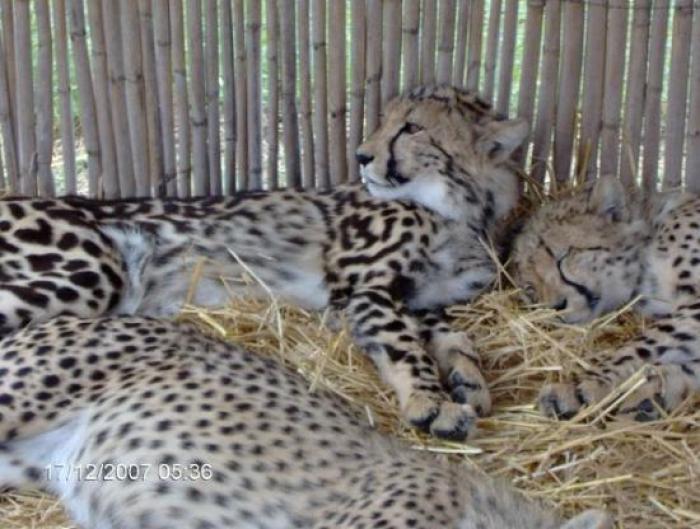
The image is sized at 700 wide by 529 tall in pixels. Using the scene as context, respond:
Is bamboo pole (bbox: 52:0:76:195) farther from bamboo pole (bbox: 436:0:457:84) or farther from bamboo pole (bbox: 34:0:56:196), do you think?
bamboo pole (bbox: 436:0:457:84)

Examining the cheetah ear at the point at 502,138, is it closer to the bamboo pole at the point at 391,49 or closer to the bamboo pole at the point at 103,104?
the bamboo pole at the point at 391,49

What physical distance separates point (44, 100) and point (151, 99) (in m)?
0.38

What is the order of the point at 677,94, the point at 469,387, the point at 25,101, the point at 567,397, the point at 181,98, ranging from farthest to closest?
the point at 25,101
the point at 181,98
the point at 677,94
the point at 469,387
the point at 567,397

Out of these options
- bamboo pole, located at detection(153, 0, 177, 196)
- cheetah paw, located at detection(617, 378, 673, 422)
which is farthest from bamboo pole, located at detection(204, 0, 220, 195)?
cheetah paw, located at detection(617, 378, 673, 422)

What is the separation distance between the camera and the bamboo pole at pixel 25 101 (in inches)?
175

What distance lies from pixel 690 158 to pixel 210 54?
1.52 meters

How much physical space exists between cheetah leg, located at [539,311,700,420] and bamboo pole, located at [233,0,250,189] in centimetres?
145

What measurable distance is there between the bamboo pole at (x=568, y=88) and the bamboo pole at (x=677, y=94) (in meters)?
0.28

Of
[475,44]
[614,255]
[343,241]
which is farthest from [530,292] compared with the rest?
[475,44]

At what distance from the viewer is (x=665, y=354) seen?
12.0 ft

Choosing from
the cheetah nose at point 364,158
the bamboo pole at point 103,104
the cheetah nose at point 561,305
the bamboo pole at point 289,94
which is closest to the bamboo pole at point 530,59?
the cheetah nose at point 364,158

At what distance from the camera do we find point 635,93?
415cm

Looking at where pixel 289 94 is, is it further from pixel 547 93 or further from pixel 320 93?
pixel 547 93

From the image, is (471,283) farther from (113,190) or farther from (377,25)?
(113,190)
